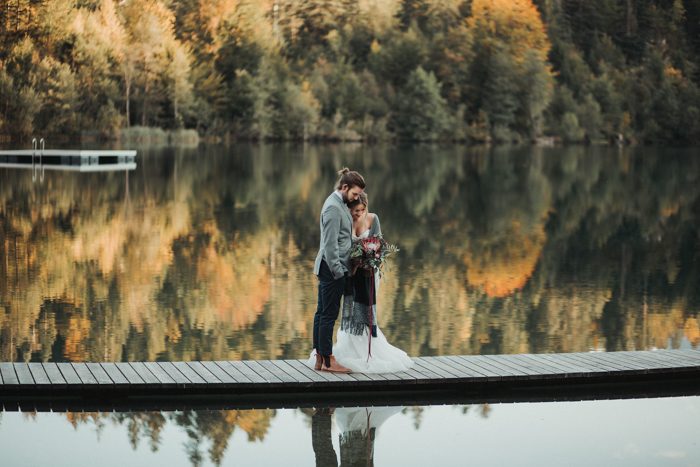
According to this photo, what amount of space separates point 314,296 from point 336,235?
5.35 meters

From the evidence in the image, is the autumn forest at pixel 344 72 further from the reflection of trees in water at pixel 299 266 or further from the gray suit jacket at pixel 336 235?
the gray suit jacket at pixel 336 235

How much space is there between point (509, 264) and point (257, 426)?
984 centimetres

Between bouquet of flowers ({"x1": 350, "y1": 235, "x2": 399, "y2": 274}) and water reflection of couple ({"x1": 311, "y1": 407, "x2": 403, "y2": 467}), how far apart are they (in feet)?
2.84

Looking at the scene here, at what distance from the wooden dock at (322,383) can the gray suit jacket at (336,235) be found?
2.23 feet

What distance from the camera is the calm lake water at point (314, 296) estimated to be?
21.4 feet

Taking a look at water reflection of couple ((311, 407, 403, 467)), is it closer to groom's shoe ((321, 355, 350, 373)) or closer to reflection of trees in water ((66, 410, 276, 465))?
reflection of trees in water ((66, 410, 276, 465))

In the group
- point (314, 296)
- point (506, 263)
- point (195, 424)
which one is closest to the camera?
point (195, 424)

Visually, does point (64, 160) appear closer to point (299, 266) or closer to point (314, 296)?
point (299, 266)

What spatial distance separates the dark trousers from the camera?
291 inches

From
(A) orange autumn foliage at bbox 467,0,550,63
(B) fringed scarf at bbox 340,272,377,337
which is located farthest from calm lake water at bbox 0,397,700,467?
(A) orange autumn foliage at bbox 467,0,550,63

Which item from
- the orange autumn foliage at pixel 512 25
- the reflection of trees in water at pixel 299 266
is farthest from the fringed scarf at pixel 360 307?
the orange autumn foliage at pixel 512 25

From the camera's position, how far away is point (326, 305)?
292 inches

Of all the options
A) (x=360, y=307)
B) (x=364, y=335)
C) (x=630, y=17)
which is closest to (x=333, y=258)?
(x=360, y=307)

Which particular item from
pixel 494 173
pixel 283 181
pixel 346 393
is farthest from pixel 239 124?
pixel 346 393
